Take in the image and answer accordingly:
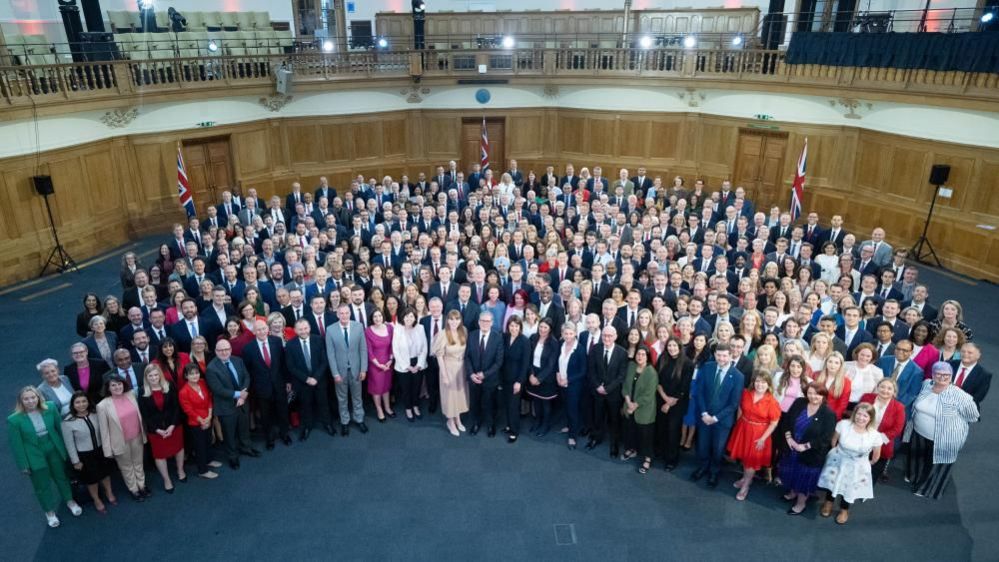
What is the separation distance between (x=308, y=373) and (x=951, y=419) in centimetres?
629

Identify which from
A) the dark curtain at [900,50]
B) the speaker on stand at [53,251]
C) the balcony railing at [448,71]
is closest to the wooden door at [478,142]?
the balcony railing at [448,71]

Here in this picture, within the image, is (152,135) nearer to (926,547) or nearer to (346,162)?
(346,162)

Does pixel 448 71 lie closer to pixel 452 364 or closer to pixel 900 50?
pixel 900 50

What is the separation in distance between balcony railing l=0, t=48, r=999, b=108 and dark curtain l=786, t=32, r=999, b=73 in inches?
8.0

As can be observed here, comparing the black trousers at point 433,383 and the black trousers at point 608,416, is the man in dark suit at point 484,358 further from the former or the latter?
the black trousers at point 608,416

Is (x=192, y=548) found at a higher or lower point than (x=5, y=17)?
lower

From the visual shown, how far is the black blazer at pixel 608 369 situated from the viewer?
6371 mm

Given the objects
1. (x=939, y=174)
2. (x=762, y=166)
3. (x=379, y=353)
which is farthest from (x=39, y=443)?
(x=762, y=166)

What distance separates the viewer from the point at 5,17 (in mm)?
16266

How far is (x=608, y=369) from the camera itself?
21.1 ft

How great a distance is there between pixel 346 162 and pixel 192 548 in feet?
40.4

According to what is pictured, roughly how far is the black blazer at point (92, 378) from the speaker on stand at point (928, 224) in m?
13.6

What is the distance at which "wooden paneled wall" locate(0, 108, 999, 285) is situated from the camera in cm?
1161

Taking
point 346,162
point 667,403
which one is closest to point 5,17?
point 346,162
